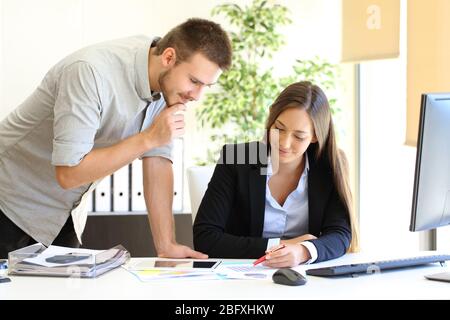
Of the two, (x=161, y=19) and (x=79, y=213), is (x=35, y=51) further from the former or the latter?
(x=79, y=213)

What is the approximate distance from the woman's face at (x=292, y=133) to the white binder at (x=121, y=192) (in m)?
1.35

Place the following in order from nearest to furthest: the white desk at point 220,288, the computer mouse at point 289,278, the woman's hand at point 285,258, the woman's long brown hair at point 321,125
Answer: the white desk at point 220,288 → the computer mouse at point 289,278 → the woman's hand at point 285,258 → the woman's long brown hair at point 321,125

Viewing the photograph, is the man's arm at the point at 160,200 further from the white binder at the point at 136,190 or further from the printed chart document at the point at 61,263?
the white binder at the point at 136,190

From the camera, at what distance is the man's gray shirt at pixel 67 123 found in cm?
197

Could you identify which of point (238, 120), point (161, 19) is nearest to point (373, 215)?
point (238, 120)

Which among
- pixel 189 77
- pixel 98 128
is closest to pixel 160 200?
pixel 98 128

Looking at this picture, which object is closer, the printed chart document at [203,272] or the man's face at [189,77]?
the printed chart document at [203,272]

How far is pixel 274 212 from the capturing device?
2299 millimetres

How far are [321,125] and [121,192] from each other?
4.75 ft

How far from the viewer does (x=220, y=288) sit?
162 centimetres

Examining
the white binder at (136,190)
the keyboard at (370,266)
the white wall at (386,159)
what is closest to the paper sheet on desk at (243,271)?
the keyboard at (370,266)

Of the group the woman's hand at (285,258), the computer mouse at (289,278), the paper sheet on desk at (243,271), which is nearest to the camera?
the computer mouse at (289,278)

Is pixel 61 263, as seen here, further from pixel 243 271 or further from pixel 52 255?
pixel 243 271

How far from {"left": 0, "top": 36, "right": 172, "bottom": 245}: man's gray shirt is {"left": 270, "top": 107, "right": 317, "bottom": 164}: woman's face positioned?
375mm
